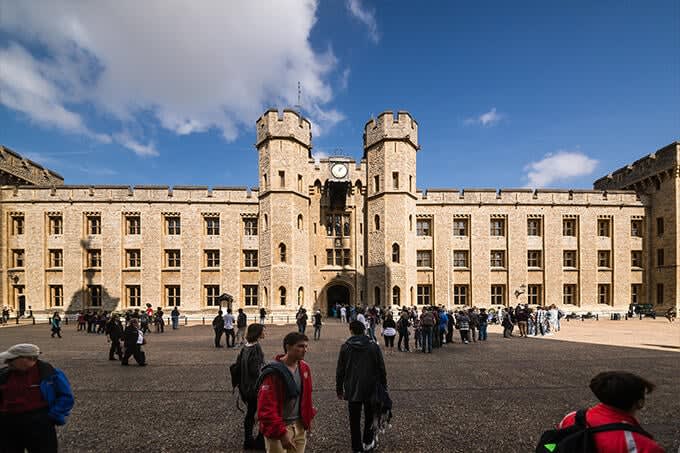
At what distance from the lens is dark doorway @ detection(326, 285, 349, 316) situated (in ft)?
88.0

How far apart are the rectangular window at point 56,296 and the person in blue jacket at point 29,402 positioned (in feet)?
92.6

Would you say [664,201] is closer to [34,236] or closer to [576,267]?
[576,267]

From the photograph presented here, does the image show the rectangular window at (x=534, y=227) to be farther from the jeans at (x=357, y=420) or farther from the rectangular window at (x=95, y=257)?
the rectangular window at (x=95, y=257)

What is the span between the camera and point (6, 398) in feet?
10.1

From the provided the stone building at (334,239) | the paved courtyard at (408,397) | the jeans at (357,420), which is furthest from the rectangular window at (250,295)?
the jeans at (357,420)

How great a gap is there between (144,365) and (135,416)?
4.30m

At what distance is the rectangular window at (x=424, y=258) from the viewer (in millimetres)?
26297

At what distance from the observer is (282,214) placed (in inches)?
937

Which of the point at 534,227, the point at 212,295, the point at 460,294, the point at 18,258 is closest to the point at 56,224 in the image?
the point at 18,258

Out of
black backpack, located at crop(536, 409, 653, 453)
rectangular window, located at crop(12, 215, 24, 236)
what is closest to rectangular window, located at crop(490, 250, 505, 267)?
black backpack, located at crop(536, 409, 653, 453)

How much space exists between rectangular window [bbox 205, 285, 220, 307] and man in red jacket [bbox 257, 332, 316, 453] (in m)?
24.1

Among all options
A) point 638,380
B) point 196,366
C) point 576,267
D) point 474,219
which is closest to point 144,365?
point 196,366

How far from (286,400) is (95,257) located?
1127 inches

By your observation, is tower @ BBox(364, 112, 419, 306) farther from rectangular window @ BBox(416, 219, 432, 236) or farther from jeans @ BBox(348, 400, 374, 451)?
jeans @ BBox(348, 400, 374, 451)
